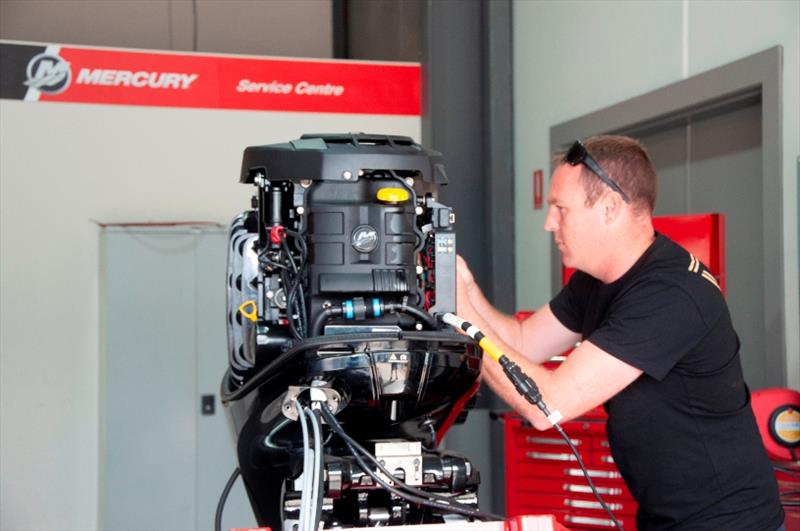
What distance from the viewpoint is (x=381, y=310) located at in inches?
58.4

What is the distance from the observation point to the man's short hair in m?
1.86

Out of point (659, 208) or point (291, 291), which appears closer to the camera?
point (291, 291)

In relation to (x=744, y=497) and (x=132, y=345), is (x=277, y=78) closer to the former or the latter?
(x=132, y=345)

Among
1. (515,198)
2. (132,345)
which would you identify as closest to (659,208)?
(515,198)

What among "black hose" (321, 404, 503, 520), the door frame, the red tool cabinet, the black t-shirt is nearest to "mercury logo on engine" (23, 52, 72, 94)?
the red tool cabinet

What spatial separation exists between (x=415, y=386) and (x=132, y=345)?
2.94 metres

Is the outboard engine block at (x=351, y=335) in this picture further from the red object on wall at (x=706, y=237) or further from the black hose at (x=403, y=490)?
the red object on wall at (x=706, y=237)

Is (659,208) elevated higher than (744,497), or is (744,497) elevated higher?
(659,208)

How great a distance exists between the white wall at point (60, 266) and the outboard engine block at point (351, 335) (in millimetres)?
2939

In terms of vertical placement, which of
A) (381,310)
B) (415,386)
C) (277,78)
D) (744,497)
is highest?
(277,78)

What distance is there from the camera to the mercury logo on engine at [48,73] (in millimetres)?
4309

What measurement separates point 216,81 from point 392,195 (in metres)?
3.25

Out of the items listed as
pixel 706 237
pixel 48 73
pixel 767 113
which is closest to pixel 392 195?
pixel 706 237

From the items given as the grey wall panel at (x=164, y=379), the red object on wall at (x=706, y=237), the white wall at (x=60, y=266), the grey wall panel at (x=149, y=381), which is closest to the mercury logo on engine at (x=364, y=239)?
the red object on wall at (x=706, y=237)
